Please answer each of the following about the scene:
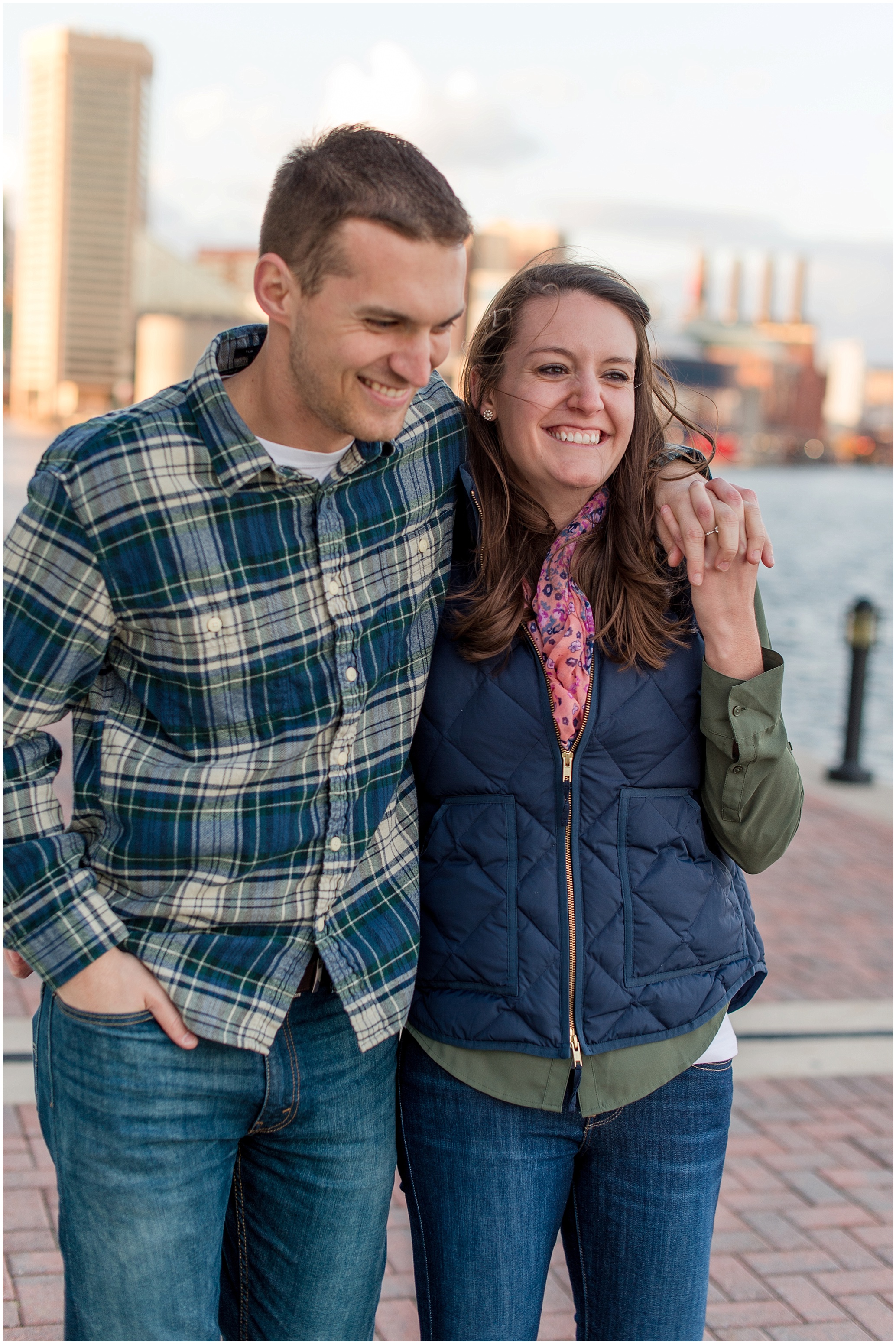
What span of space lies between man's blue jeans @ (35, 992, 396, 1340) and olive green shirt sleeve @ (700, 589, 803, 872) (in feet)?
2.01

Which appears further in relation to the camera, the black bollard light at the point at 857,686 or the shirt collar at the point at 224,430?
the black bollard light at the point at 857,686

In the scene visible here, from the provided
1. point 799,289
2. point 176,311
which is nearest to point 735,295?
point 799,289

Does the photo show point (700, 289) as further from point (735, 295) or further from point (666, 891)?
point (666, 891)

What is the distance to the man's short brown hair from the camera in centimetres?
154

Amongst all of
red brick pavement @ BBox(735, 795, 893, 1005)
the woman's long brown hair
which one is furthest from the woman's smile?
red brick pavement @ BBox(735, 795, 893, 1005)

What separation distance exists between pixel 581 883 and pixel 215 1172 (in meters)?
0.63

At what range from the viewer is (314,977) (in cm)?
177

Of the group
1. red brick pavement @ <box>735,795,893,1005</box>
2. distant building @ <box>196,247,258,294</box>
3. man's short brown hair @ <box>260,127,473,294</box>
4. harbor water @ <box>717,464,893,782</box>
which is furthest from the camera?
distant building @ <box>196,247,258,294</box>

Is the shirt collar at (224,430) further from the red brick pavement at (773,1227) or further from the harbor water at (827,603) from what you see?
the red brick pavement at (773,1227)

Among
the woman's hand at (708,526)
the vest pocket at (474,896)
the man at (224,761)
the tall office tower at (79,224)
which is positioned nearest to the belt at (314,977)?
the man at (224,761)

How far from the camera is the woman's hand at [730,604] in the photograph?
1.83 metres

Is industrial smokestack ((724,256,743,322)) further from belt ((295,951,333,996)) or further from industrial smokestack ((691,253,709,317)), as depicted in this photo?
belt ((295,951,333,996))

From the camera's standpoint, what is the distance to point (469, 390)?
81.4 inches

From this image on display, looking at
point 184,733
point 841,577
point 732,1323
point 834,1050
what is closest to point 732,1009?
point 184,733
